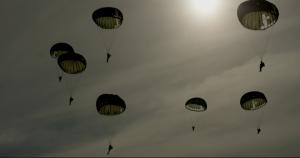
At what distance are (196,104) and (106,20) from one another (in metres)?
15.7

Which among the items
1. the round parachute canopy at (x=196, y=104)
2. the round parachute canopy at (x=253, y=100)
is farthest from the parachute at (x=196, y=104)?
the round parachute canopy at (x=253, y=100)

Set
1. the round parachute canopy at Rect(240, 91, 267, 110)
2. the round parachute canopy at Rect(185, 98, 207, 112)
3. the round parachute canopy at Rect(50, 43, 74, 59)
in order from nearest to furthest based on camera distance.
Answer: the round parachute canopy at Rect(240, 91, 267, 110) < the round parachute canopy at Rect(50, 43, 74, 59) < the round parachute canopy at Rect(185, 98, 207, 112)

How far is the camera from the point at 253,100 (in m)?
63.2

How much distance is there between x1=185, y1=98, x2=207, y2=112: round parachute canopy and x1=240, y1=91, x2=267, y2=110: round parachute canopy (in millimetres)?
6027

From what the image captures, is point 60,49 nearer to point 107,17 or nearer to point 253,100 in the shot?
point 107,17

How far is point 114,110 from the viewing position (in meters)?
63.0

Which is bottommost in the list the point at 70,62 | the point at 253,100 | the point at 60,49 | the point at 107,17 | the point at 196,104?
the point at 253,100

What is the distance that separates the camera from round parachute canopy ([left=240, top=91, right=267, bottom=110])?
62812 mm

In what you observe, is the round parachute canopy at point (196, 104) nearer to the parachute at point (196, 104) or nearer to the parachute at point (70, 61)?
the parachute at point (196, 104)

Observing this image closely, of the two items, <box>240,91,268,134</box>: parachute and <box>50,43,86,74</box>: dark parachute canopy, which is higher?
<box>50,43,86,74</box>: dark parachute canopy

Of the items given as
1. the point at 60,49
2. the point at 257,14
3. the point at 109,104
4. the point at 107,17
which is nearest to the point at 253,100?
the point at 257,14

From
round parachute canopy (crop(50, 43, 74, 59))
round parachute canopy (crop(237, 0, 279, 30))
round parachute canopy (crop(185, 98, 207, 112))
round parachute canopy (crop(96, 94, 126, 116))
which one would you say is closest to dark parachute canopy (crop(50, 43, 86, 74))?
round parachute canopy (crop(50, 43, 74, 59))

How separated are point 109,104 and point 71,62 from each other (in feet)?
18.8

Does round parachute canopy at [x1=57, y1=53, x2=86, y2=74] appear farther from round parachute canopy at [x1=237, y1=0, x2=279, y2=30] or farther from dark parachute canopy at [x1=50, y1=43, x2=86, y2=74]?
round parachute canopy at [x1=237, y1=0, x2=279, y2=30]
